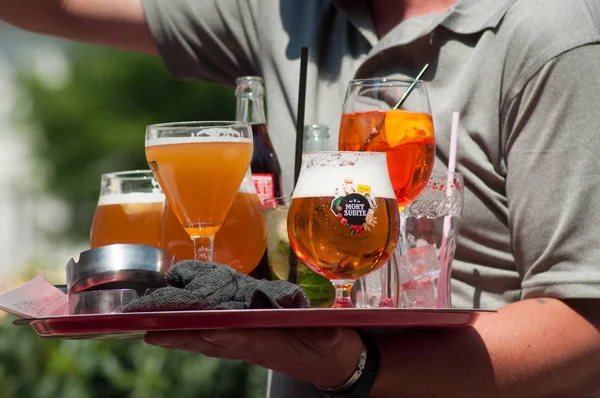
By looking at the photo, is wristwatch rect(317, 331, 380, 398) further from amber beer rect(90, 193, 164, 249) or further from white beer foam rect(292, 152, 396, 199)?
amber beer rect(90, 193, 164, 249)

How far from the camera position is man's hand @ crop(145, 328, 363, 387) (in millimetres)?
1710

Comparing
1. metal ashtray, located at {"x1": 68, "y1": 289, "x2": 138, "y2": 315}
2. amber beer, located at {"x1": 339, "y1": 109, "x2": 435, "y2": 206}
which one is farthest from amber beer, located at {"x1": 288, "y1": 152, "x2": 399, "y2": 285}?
metal ashtray, located at {"x1": 68, "y1": 289, "x2": 138, "y2": 315}

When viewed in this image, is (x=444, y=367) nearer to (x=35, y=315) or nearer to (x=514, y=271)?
(x=514, y=271)

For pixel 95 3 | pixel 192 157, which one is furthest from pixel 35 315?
pixel 95 3

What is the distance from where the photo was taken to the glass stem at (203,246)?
6.55ft

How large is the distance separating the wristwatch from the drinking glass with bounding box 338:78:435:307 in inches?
3.5

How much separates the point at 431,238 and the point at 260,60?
3.22ft

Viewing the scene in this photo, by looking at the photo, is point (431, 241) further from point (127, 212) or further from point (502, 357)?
point (127, 212)

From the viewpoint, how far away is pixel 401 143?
1.98 meters

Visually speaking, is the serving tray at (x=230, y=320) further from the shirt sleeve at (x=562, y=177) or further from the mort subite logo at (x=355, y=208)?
the shirt sleeve at (x=562, y=177)

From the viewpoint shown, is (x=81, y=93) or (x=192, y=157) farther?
(x=81, y=93)

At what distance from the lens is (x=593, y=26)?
7.25 ft

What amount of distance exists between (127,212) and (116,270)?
0.34 meters

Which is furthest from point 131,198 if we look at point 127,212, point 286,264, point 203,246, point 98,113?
point 98,113
